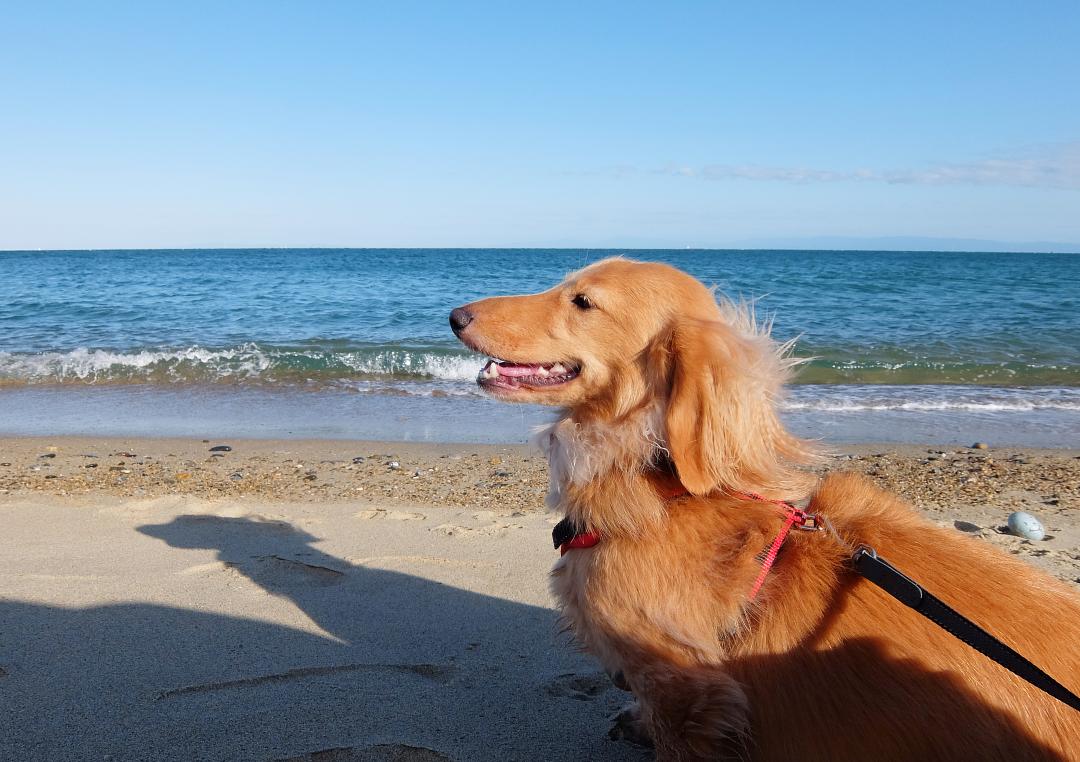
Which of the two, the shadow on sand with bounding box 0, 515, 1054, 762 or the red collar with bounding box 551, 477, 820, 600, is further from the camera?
the red collar with bounding box 551, 477, 820, 600

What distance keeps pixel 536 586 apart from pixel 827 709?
7.69ft

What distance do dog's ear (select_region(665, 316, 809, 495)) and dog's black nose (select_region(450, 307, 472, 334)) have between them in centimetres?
82

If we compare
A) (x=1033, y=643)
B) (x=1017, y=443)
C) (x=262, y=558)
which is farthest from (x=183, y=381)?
(x=1033, y=643)

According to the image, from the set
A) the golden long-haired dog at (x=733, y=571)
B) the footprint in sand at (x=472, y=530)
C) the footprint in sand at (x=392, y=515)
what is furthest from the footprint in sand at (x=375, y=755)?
the footprint in sand at (x=392, y=515)

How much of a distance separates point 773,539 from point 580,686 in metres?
1.38

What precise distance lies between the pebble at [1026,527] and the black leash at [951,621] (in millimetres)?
3579

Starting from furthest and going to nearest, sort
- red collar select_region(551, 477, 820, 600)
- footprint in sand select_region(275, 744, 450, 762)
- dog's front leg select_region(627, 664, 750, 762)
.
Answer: footprint in sand select_region(275, 744, 450, 762) → red collar select_region(551, 477, 820, 600) → dog's front leg select_region(627, 664, 750, 762)

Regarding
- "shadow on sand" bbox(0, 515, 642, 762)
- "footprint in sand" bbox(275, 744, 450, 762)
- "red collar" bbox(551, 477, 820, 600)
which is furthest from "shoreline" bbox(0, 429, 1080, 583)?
"red collar" bbox(551, 477, 820, 600)

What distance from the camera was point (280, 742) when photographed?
2.75 meters

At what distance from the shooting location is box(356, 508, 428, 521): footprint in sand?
533 cm

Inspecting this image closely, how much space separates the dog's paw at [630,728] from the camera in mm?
2824

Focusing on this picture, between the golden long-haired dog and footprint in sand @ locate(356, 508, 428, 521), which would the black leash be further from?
footprint in sand @ locate(356, 508, 428, 521)

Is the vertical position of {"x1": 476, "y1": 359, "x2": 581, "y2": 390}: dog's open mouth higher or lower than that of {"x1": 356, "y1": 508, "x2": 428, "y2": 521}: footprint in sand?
higher

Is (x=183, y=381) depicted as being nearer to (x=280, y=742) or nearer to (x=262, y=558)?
(x=262, y=558)
